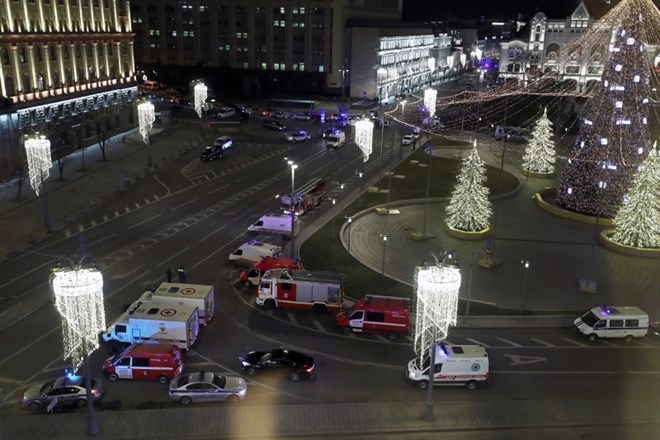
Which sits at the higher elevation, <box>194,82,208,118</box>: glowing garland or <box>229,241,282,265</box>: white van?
<box>194,82,208,118</box>: glowing garland

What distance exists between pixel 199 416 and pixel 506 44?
130 metres

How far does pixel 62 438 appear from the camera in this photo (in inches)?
888

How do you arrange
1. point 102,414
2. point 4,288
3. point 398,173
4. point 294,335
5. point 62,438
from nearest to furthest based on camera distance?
point 62,438 → point 102,414 → point 294,335 → point 4,288 → point 398,173

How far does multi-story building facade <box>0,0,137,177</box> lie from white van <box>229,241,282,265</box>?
2965cm

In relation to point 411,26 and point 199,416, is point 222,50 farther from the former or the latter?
point 199,416

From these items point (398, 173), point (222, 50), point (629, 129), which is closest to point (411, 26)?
point (222, 50)

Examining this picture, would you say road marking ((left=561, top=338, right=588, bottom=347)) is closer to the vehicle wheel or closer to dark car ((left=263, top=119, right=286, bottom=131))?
the vehicle wheel

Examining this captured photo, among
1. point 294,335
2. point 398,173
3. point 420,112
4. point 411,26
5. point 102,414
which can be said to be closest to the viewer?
point 102,414

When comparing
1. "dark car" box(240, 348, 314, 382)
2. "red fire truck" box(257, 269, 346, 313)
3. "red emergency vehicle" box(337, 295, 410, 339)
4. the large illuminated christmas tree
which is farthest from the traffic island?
"dark car" box(240, 348, 314, 382)

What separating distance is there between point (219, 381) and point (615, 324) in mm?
20399

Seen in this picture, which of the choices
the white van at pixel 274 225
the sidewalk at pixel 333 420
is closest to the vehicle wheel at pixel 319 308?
the sidewalk at pixel 333 420

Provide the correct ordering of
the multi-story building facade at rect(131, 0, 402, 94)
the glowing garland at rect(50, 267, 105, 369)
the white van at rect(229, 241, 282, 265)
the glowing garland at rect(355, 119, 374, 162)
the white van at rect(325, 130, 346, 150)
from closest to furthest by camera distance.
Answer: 1. the glowing garland at rect(50, 267, 105, 369)
2. the white van at rect(229, 241, 282, 265)
3. the glowing garland at rect(355, 119, 374, 162)
4. the white van at rect(325, 130, 346, 150)
5. the multi-story building facade at rect(131, 0, 402, 94)

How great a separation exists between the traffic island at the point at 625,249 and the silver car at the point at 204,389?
29715mm

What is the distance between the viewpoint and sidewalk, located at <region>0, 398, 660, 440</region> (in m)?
23.2
